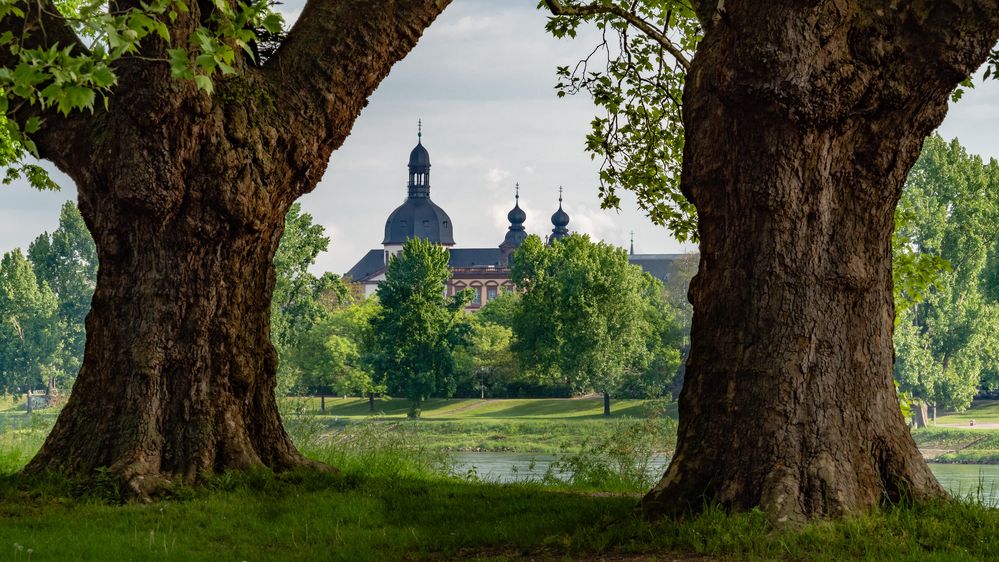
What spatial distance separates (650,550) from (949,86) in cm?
355

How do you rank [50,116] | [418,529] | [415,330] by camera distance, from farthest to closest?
1. [415,330]
2. [50,116]
3. [418,529]

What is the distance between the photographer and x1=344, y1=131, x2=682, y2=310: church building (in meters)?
130

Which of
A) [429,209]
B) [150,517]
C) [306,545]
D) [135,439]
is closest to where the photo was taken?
[306,545]

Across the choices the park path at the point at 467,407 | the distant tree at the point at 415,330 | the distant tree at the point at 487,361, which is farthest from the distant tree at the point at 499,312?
the distant tree at the point at 415,330

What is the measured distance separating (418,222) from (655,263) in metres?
31.2

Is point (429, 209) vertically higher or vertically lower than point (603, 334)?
higher

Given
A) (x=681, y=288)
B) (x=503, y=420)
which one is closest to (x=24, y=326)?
(x=503, y=420)

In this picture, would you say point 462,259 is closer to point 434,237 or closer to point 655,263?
point 434,237

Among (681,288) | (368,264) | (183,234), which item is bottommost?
(183,234)

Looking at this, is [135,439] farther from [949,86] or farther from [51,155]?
[949,86]

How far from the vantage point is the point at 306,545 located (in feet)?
23.6

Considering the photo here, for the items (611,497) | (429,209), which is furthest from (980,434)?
(429,209)

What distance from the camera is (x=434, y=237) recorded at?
13550 cm

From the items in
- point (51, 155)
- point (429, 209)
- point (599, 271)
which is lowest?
point (51, 155)
